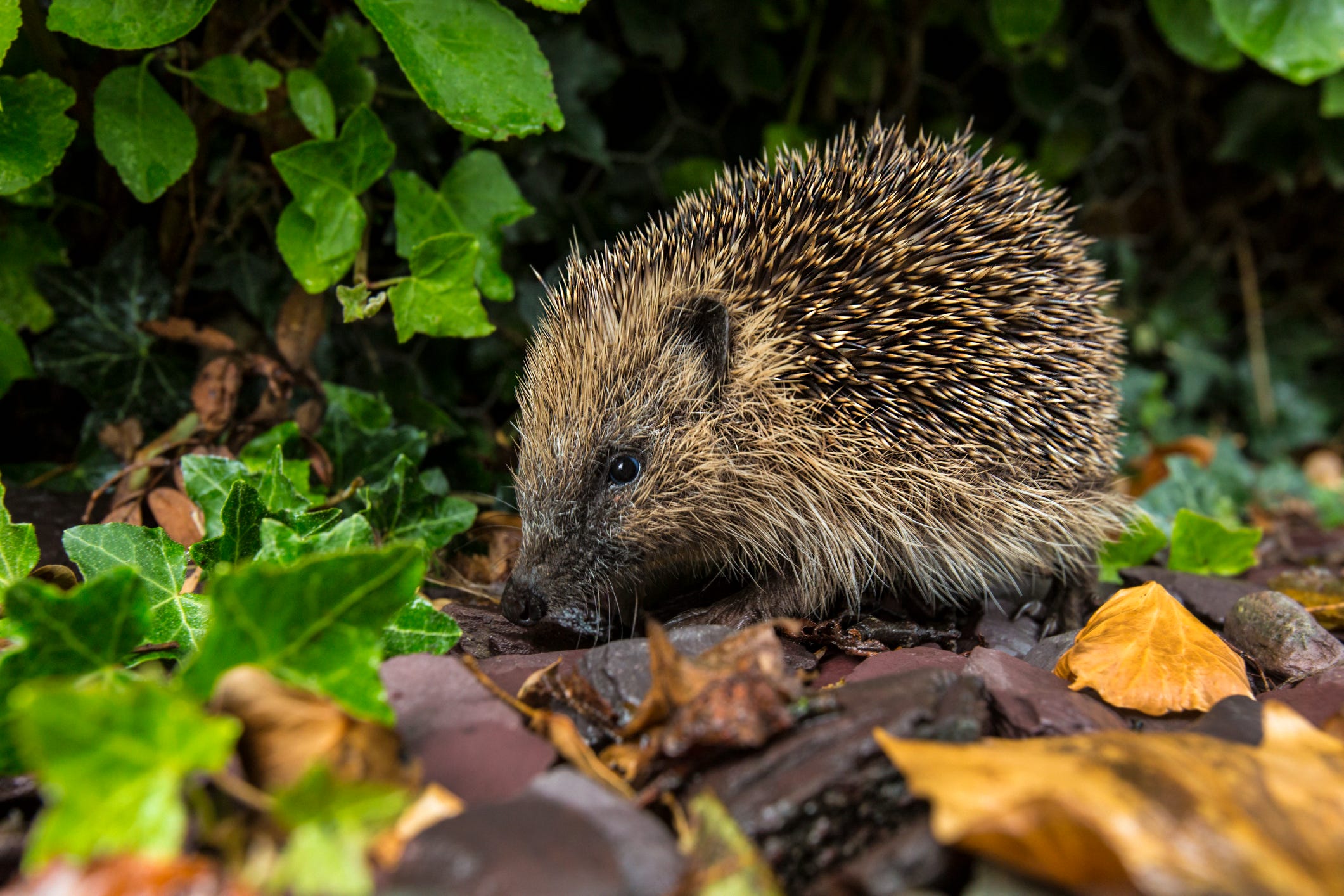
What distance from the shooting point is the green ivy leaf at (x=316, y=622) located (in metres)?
1.13

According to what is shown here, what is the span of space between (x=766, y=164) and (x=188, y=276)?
161cm

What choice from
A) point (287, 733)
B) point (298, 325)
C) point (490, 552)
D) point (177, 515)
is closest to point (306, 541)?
point (287, 733)

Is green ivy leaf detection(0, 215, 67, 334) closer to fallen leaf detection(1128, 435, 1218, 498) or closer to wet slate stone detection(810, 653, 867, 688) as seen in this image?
wet slate stone detection(810, 653, 867, 688)

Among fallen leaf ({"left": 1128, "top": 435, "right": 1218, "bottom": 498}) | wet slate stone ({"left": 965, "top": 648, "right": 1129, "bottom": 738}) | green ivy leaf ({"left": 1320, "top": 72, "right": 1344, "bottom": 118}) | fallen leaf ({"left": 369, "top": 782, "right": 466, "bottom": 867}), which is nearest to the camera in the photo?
fallen leaf ({"left": 369, "top": 782, "right": 466, "bottom": 867})

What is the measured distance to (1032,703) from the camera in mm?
1424

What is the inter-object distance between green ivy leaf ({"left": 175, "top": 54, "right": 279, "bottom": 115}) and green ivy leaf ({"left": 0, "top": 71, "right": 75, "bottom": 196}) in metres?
0.26

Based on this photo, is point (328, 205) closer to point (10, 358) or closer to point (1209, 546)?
point (10, 358)

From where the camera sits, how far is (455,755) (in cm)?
122

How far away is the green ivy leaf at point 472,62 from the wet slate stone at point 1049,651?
1538 mm

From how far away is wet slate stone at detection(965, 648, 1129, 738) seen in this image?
54.0 inches

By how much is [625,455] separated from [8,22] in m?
1.45

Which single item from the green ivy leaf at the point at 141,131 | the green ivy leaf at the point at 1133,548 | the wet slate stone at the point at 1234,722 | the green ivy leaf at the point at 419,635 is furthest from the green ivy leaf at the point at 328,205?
the green ivy leaf at the point at 1133,548

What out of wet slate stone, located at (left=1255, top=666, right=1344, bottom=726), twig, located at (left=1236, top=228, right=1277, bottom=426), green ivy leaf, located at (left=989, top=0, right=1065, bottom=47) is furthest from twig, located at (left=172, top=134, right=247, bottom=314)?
twig, located at (left=1236, top=228, right=1277, bottom=426)

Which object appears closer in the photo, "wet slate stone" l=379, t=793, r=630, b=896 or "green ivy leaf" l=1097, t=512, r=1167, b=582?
"wet slate stone" l=379, t=793, r=630, b=896
